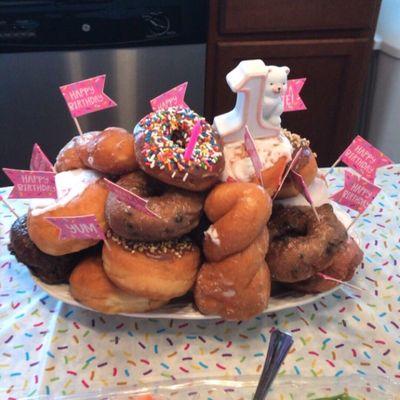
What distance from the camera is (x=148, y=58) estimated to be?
6.22 feet

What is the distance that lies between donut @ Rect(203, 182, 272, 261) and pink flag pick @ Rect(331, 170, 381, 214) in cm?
16

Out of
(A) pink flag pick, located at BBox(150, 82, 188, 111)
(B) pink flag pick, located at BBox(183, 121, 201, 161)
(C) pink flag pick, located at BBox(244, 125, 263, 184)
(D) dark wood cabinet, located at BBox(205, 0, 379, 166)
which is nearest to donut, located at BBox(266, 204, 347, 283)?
(C) pink flag pick, located at BBox(244, 125, 263, 184)

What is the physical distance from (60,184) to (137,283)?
9.3 inches

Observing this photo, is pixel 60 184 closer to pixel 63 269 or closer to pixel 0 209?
pixel 63 269

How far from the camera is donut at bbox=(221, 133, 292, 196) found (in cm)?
86

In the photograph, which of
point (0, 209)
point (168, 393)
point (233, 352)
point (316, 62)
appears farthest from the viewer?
point (316, 62)

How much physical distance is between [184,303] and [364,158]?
0.42 metres

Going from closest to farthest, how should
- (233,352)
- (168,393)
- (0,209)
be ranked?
(168,393), (233,352), (0,209)

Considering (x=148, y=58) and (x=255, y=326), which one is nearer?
(x=255, y=326)

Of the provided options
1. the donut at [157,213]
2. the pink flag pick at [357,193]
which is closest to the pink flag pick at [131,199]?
the donut at [157,213]

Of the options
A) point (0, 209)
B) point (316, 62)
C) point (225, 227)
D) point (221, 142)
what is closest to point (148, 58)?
point (316, 62)

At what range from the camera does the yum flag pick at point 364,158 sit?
2.92ft

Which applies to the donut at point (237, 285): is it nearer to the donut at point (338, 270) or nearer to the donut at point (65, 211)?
the donut at point (338, 270)

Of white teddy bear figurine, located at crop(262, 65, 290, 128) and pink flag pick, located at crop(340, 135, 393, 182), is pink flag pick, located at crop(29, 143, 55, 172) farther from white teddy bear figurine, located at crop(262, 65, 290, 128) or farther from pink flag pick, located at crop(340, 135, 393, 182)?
pink flag pick, located at crop(340, 135, 393, 182)
